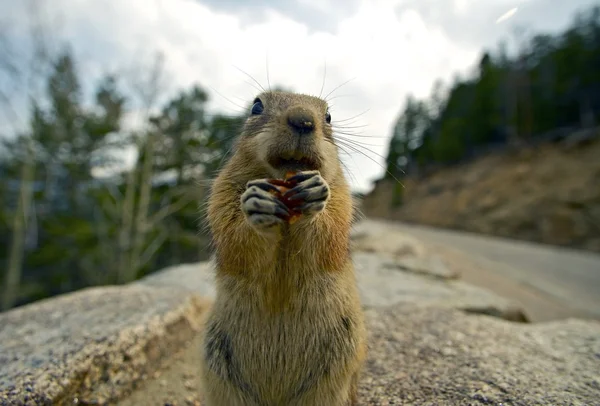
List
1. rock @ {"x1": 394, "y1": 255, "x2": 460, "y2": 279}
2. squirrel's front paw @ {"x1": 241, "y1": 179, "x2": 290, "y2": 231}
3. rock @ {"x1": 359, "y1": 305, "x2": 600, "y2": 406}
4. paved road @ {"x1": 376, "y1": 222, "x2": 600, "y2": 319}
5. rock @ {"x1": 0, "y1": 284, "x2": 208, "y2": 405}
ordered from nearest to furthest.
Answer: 1. squirrel's front paw @ {"x1": 241, "y1": 179, "x2": 290, "y2": 231}
2. rock @ {"x1": 359, "y1": 305, "x2": 600, "y2": 406}
3. rock @ {"x1": 0, "y1": 284, "x2": 208, "y2": 405}
4. rock @ {"x1": 394, "y1": 255, "x2": 460, "y2": 279}
5. paved road @ {"x1": 376, "y1": 222, "x2": 600, "y2": 319}

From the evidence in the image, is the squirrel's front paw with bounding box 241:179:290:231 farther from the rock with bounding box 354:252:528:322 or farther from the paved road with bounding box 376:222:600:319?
the paved road with bounding box 376:222:600:319

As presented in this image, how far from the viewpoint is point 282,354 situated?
1.98 metres

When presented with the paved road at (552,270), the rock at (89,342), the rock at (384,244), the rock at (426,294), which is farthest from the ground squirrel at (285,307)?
the paved road at (552,270)

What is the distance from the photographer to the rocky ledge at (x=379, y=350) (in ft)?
7.51

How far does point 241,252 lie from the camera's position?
2.00 meters

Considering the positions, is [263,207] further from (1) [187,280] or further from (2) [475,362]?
(1) [187,280]

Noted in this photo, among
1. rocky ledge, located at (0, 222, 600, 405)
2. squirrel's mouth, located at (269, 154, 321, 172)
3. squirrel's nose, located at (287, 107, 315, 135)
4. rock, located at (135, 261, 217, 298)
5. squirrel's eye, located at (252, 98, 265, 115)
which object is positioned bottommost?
rock, located at (135, 261, 217, 298)

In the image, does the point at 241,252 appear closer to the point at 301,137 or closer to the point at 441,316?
the point at 301,137

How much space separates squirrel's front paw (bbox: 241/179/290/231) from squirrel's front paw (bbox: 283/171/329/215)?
71 millimetres

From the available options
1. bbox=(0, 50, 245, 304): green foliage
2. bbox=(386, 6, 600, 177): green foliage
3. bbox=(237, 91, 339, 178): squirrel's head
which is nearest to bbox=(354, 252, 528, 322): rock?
bbox=(237, 91, 339, 178): squirrel's head

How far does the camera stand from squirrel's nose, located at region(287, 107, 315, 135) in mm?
1950

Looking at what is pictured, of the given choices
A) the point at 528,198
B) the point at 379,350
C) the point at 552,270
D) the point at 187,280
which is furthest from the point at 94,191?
the point at 528,198

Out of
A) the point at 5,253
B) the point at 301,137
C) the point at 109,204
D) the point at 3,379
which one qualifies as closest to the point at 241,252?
the point at 301,137

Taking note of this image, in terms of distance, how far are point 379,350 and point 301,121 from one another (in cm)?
221
